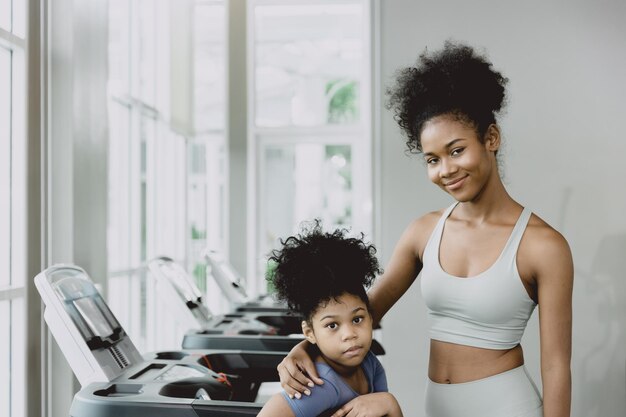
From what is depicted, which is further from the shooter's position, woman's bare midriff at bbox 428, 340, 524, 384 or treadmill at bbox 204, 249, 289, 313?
treadmill at bbox 204, 249, 289, 313

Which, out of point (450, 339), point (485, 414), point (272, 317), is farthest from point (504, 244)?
point (272, 317)

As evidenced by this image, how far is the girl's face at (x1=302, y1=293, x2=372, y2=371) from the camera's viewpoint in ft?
4.72

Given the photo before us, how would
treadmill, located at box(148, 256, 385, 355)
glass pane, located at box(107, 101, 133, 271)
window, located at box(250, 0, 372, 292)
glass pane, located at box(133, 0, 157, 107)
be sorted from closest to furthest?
treadmill, located at box(148, 256, 385, 355)
glass pane, located at box(107, 101, 133, 271)
glass pane, located at box(133, 0, 157, 107)
window, located at box(250, 0, 372, 292)

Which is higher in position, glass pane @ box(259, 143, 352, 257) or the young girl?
glass pane @ box(259, 143, 352, 257)

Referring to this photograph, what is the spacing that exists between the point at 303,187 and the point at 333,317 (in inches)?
200

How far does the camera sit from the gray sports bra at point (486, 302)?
4.76ft

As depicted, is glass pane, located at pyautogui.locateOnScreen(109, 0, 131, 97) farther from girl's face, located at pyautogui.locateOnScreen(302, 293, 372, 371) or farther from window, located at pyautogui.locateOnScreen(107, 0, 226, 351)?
girl's face, located at pyautogui.locateOnScreen(302, 293, 372, 371)

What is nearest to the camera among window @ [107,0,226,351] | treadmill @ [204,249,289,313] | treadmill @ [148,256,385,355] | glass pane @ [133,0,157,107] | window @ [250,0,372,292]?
treadmill @ [148,256,385,355]

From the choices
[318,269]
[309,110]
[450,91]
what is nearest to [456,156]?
[450,91]

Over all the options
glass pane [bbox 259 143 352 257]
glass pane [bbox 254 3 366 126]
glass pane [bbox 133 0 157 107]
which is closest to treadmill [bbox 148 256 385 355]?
glass pane [bbox 133 0 157 107]
